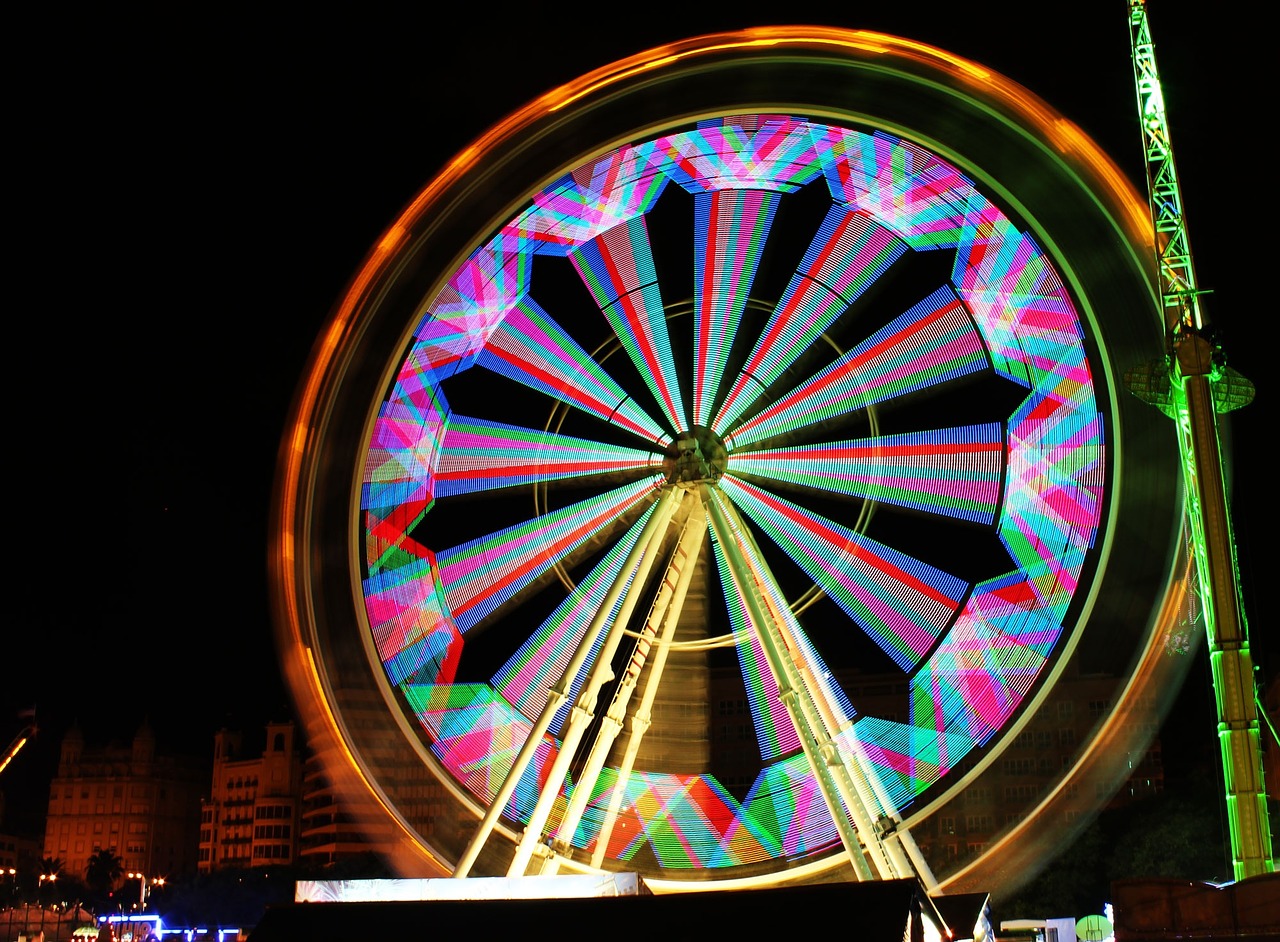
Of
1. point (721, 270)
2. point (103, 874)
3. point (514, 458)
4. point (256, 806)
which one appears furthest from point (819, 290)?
point (256, 806)

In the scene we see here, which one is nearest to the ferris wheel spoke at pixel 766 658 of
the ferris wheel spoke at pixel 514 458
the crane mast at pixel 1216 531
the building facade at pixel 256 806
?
the ferris wheel spoke at pixel 514 458

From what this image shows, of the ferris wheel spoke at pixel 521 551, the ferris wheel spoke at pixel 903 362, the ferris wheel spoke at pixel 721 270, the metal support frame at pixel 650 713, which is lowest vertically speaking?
the metal support frame at pixel 650 713

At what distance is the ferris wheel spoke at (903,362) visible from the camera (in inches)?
585

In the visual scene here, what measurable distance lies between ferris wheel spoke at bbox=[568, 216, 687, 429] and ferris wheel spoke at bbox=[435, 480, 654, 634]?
1.12 meters

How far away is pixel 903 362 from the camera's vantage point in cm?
1496

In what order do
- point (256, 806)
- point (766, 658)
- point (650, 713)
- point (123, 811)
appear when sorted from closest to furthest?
point (766, 658), point (650, 713), point (256, 806), point (123, 811)

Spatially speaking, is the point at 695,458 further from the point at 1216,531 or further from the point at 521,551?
the point at 1216,531

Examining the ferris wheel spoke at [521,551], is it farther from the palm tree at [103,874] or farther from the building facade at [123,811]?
the building facade at [123,811]

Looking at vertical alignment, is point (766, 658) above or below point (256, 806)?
below

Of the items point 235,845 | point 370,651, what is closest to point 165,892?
point 235,845

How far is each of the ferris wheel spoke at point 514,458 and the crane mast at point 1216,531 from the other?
5883 mm

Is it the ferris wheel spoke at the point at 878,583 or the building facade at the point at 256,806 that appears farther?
the building facade at the point at 256,806

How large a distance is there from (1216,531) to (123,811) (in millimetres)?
109128

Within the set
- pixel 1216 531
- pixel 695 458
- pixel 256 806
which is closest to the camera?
pixel 695 458
